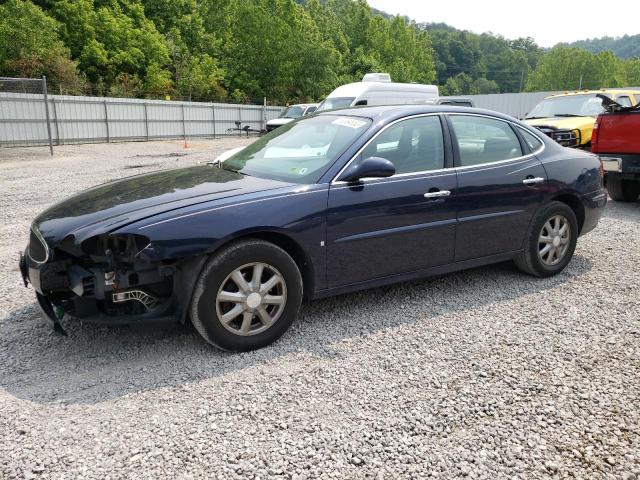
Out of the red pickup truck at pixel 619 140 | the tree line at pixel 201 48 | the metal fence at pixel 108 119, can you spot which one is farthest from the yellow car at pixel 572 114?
the tree line at pixel 201 48

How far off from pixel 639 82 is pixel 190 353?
124240mm

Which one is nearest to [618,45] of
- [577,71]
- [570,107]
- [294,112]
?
[577,71]

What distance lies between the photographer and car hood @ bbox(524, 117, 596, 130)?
10578 millimetres

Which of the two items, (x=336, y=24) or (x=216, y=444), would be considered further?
(x=336, y=24)

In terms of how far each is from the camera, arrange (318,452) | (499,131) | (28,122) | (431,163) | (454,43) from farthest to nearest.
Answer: (454,43) → (28,122) → (499,131) → (431,163) → (318,452)

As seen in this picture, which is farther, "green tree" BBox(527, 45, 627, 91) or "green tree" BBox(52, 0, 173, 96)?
"green tree" BBox(527, 45, 627, 91)

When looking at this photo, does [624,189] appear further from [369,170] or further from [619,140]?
[369,170]

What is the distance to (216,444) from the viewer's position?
255 centimetres

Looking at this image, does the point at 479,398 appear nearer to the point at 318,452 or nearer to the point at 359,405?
the point at 359,405

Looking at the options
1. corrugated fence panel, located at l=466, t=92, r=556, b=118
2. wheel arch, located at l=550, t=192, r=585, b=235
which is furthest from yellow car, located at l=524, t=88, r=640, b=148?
corrugated fence panel, located at l=466, t=92, r=556, b=118

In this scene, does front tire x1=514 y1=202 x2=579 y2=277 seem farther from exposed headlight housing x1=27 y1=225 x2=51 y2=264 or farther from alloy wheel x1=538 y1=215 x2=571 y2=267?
exposed headlight housing x1=27 y1=225 x2=51 y2=264

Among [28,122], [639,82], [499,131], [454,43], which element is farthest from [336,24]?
[454,43]

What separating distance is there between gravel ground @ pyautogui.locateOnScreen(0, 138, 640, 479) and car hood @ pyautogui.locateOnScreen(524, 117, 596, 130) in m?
6.87

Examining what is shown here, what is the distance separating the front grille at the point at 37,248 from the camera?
10.6 feet
